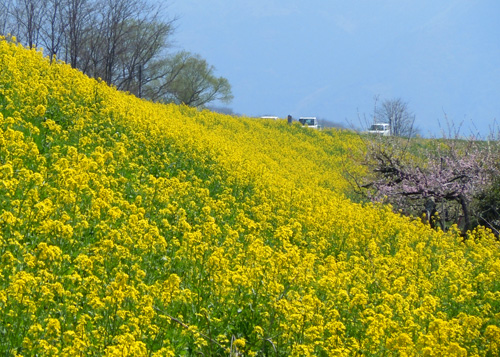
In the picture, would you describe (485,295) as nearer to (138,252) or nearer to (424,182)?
(138,252)

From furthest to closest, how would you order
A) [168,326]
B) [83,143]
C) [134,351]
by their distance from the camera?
[83,143]
[168,326]
[134,351]

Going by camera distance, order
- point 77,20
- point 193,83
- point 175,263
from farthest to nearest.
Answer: point 193,83
point 77,20
point 175,263

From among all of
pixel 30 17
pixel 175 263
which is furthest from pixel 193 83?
pixel 175 263

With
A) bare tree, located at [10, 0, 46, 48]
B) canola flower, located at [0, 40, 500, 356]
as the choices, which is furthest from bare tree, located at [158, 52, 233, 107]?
canola flower, located at [0, 40, 500, 356]

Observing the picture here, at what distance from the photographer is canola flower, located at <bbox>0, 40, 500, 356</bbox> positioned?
5.63 meters

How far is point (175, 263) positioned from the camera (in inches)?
319

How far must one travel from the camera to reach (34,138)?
37.8 ft

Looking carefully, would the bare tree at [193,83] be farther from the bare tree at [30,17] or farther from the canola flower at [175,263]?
the canola flower at [175,263]

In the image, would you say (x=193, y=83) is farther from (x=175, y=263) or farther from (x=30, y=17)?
(x=175, y=263)

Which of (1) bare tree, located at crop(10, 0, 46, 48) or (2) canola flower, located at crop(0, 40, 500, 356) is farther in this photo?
(1) bare tree, located at crop(10, 0, 46, 48)

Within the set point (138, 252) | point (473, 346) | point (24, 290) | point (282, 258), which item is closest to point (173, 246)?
point (138, 252)

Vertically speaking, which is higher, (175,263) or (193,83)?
(193,83)

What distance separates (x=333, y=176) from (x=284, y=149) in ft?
11.6

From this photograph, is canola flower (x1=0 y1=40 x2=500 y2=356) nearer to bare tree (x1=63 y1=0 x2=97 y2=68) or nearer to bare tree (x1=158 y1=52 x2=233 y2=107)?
bare tree (x1=63 y1=0 x2=97 y2=68)
